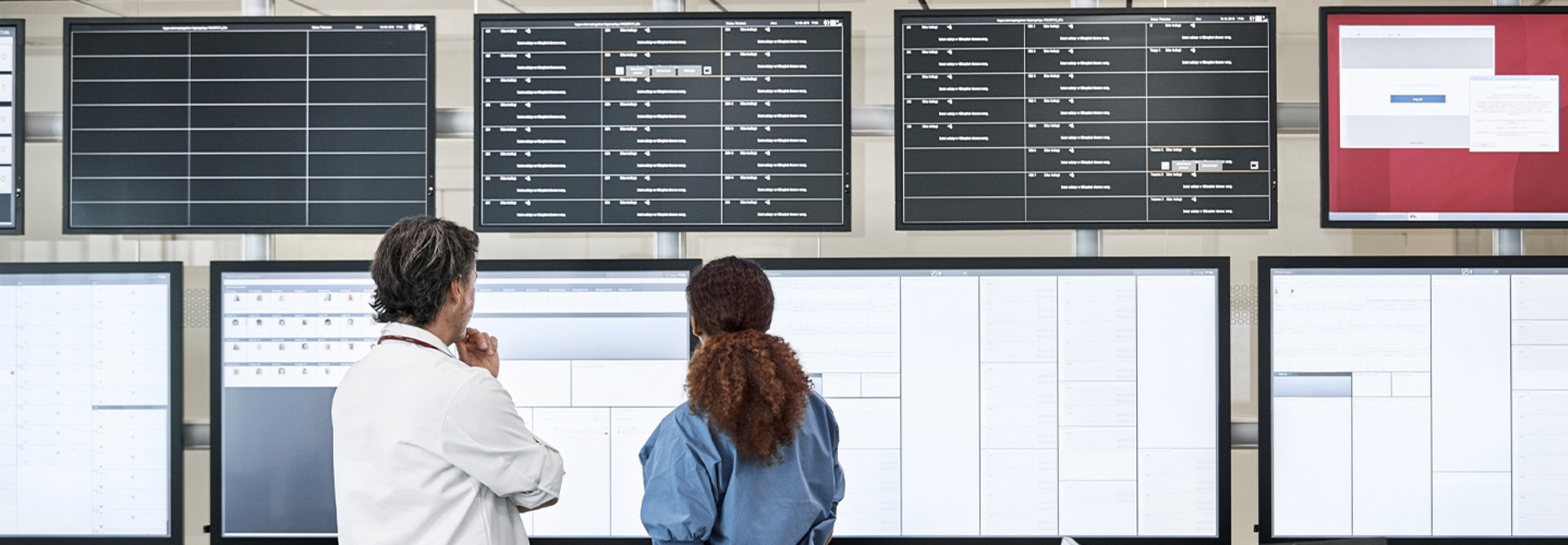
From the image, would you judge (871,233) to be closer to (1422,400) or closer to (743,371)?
(743,371)

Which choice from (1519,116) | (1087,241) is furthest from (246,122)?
(1519,116)

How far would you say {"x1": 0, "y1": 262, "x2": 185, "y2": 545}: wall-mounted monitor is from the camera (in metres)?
2.00

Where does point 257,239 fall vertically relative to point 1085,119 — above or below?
below

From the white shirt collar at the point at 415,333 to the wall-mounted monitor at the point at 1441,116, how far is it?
67.3 inches

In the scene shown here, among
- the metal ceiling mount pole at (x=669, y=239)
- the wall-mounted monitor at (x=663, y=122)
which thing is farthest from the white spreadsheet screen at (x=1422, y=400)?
the metal ceiling mount pole at (x=669, y=239)

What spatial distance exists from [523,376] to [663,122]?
23.2 inches

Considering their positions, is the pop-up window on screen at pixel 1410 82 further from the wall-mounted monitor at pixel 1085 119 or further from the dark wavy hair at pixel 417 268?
the dark wavy hair at pixel 417 268

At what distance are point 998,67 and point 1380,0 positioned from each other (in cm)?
85

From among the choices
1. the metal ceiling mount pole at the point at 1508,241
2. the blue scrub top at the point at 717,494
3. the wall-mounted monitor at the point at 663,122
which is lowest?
the blue scrub top at the point at 717,494

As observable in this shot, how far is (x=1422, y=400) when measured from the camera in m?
1.91

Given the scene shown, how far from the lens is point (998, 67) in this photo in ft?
6.40

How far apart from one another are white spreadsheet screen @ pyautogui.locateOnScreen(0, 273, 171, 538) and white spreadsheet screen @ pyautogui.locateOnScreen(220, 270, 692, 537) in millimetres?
183

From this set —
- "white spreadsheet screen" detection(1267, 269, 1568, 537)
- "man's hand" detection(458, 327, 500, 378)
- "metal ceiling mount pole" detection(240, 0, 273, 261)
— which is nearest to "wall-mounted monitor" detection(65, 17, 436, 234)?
"metal ceiling mount pole" detection(240, 0, 273, 261)

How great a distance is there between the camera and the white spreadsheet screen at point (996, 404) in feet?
6.26
